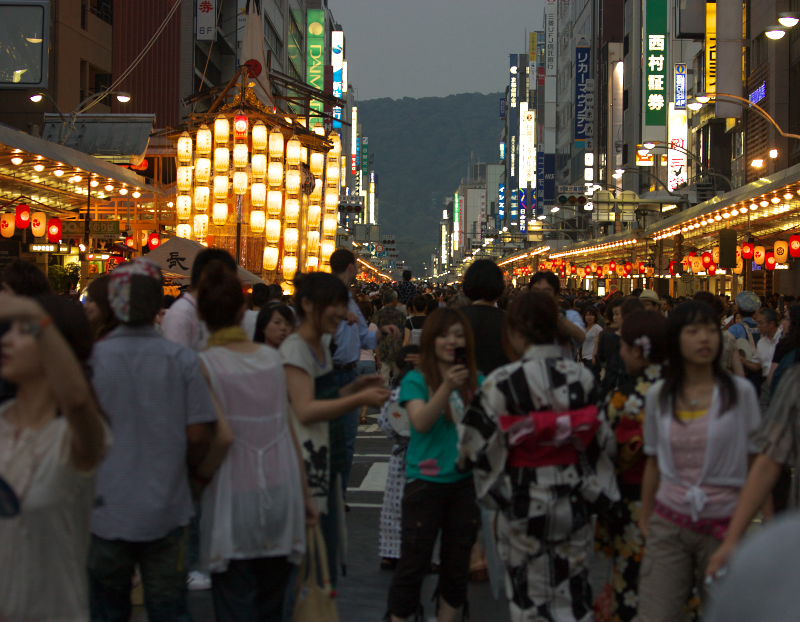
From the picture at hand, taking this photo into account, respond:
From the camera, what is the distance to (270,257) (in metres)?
24.7

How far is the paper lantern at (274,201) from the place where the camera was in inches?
967

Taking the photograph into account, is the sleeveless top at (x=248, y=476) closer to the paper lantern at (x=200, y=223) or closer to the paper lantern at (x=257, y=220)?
the paper lantern at (x=200, y=223)

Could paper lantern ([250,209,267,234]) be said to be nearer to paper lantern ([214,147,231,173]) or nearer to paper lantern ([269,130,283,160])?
paper lantern ([214,147,231,173])

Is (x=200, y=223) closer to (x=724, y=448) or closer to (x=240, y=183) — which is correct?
(x=240, y=183)

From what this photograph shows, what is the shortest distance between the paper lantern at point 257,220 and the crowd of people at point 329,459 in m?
19.0

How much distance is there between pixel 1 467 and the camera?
10.9ft

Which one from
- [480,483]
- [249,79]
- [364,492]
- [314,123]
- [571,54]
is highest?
[571,54]

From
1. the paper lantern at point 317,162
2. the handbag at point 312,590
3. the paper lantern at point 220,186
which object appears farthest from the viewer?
the paper lantern at point 317,162

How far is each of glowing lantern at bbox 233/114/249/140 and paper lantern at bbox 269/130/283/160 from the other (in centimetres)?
68

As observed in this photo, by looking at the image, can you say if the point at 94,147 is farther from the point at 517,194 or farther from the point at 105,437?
the point at 517,194

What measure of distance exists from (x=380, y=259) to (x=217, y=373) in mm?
155669

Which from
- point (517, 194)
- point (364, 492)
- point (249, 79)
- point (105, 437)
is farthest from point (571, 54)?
point (105, 437)

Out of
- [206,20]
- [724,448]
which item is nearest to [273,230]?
[724,448]

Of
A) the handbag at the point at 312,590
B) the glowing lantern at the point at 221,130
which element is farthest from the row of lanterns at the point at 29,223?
the handbag at the point at 312,590
